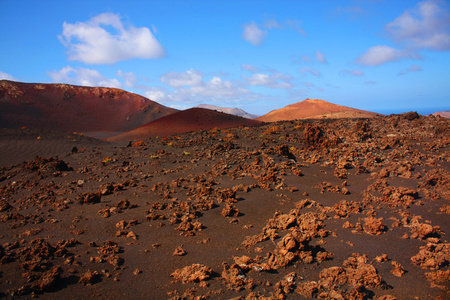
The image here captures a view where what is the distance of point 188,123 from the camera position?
86.9ft

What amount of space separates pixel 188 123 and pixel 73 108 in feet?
98.5

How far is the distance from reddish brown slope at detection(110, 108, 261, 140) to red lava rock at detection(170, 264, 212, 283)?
21012 millimetres

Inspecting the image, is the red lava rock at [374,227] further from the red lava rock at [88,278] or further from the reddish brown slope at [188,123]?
the reddish brown slope at [188,123]

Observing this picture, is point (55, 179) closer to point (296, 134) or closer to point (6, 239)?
point (6, 239)

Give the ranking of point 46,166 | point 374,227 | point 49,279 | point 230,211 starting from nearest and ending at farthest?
point 49,279 < point 374,227 < point 230,211 < point 46,166

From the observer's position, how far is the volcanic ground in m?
3.03

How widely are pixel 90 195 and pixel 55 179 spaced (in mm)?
2888

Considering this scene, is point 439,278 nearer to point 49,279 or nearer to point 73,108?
point 49,279

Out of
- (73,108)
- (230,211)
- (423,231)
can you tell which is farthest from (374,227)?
(73,108)

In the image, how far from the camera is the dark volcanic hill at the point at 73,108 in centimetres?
4081

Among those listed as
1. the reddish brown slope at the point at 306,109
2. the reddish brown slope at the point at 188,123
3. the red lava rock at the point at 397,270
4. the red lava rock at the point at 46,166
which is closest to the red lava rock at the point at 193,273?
the red lava rock at the point at 397,270

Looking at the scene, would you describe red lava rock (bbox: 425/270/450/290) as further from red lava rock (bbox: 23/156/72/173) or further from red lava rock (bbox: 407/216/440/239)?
red lava rock (bbox: 23/156/72/173)

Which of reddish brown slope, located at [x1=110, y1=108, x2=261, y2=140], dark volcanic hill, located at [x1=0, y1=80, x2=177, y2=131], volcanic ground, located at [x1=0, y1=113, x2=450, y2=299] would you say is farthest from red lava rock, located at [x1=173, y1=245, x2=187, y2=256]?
dark volcanic hill, located at [x1=0, y1=80, x2=177, y2=131]

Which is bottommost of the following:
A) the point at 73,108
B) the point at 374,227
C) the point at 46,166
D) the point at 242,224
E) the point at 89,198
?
the point at 242,224
